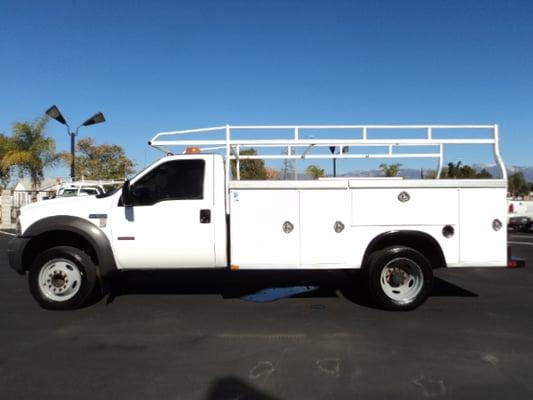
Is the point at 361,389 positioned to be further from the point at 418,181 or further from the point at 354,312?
the point at 418,181

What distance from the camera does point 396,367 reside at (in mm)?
4516

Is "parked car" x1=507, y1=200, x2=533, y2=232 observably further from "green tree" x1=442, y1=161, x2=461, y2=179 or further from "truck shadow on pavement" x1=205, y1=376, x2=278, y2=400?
"truck shadow on pavement" x1=205, y1=376, x2=278, y2=400

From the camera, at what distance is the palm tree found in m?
27.4

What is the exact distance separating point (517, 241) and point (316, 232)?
1249 centimetres

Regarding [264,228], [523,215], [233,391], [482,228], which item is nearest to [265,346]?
[233,391]

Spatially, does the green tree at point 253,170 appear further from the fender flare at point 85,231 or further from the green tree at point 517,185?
the green tree at point 517,185

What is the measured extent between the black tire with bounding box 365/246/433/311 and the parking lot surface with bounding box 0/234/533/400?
0.62ft

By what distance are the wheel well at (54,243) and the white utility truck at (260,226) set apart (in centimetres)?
11

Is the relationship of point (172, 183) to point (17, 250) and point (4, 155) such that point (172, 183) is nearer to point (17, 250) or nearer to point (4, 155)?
point (17, 250)

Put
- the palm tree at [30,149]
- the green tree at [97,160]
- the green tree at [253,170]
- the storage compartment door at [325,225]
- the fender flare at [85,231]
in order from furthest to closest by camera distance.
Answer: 1. the green tree at [97,160]
2. the palm tree at [30,149]
3. the green tree at [253,170]
4. the storage compartment door at [325,225]
5. the fender flare at [85,231]

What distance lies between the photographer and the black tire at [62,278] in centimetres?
642

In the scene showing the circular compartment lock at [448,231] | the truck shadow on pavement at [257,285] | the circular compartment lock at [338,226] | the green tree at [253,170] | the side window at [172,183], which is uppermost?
the green tree at [253,170]

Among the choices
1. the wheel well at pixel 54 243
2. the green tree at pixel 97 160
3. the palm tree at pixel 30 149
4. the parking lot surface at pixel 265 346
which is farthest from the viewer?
the green tree at pixel 97 160

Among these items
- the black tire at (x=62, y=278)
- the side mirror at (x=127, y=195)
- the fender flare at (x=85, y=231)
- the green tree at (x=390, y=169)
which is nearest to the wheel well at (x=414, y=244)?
the green tree at (x=390, y=169)
